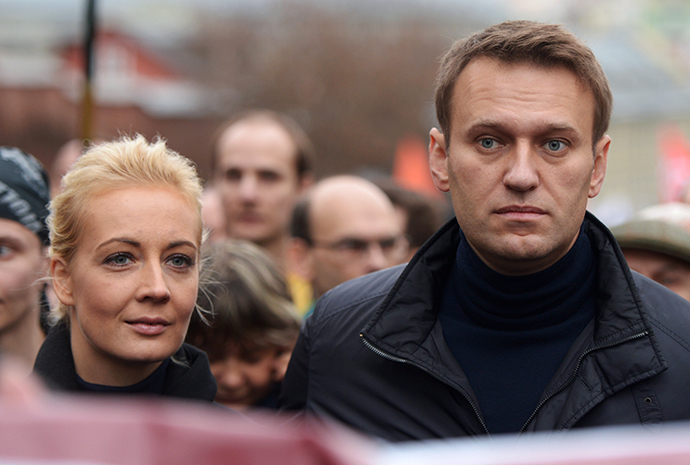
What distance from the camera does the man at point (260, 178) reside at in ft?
15.2

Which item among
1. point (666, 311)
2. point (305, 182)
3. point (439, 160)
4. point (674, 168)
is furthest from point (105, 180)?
point (674, 168)

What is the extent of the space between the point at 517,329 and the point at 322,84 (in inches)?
1477

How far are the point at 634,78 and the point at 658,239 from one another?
4427 cm

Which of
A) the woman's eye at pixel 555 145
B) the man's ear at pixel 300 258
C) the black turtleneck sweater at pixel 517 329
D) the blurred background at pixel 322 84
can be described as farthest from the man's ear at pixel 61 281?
the blurred background at pixel 322 84

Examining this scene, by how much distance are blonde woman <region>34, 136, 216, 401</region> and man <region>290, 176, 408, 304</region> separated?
1815mm

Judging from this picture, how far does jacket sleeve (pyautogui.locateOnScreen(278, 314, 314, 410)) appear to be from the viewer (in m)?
2.65

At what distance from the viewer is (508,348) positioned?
7.69 feet

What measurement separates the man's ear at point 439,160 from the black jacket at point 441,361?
0.61 feet

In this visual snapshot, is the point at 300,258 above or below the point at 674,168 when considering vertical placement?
below

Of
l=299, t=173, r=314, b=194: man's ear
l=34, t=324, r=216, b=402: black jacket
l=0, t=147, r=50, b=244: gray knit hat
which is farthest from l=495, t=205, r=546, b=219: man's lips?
l=299, t=173, r=314, b=194: man's ear

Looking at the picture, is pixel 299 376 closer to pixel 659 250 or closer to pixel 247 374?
pixel 247 374

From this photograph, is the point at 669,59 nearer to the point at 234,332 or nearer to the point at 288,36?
the point at 288,36

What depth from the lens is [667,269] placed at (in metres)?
3.10

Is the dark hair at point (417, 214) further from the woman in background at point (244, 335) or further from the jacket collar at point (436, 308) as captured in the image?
the jacket collar at point (436, 308)
